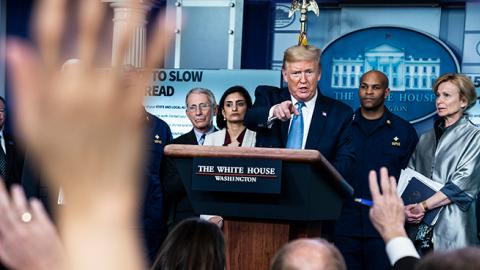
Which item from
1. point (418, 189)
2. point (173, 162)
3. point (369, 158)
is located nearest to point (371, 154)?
point (369, 158)

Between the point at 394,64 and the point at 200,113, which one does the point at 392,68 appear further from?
the point at 200,113

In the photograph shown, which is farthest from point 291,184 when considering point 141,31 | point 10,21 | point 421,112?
point 10,21

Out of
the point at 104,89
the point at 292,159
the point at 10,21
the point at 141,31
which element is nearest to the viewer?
the point at 104,89

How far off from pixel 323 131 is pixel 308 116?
100mm

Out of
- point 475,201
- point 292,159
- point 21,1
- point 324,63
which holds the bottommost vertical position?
point 475,201

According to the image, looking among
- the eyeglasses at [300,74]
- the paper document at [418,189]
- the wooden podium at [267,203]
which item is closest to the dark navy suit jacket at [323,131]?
the eyeglasses at [300,74]

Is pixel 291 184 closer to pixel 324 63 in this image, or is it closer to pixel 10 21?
pixel 324 63

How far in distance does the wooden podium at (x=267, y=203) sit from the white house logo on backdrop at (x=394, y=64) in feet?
14.9

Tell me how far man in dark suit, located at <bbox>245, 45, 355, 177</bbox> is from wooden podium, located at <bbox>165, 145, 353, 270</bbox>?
0.69m

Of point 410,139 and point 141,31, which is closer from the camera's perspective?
point 410,139

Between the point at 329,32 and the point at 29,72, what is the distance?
7.26m

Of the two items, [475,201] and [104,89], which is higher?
[104,89]

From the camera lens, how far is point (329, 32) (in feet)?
26.7

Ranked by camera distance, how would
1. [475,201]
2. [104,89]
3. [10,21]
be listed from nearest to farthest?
1. [104,89]
2. [475,201]
3. [10,21]
